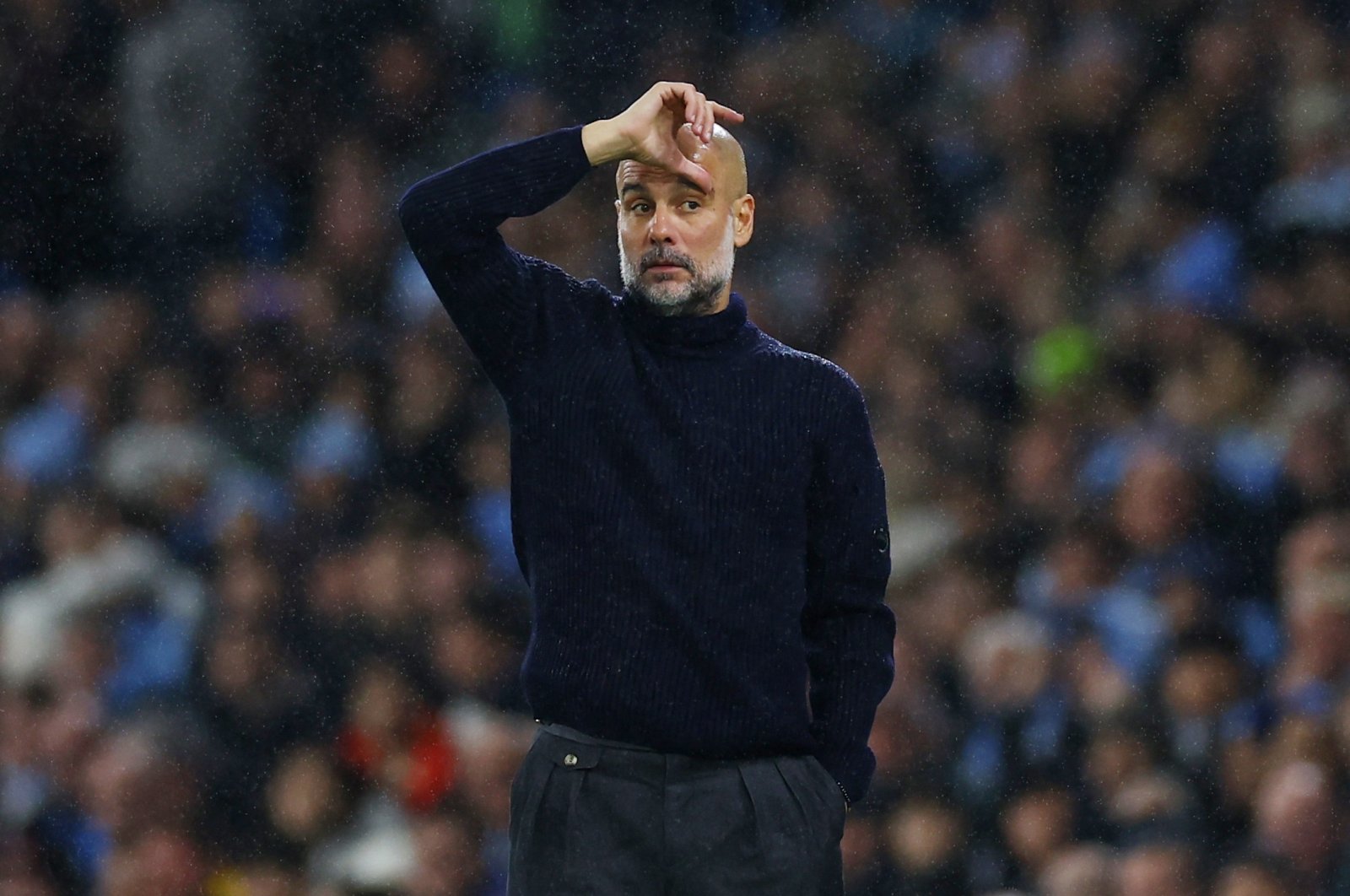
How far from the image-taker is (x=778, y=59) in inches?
138

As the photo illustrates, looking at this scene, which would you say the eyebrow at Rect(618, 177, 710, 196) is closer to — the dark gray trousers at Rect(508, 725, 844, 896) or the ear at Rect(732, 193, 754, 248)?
the ear at Rect(732, 193, 754, 248)

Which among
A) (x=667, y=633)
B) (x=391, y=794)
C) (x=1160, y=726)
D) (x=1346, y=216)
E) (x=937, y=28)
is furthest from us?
(x=937, y=28)

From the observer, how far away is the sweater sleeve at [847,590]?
1.58 m

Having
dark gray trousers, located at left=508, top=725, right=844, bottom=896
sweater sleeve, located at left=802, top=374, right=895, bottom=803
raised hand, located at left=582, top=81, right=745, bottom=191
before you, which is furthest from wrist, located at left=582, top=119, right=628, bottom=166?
dark gray trousers, located at left=508, top=725, right=844, bottom=896

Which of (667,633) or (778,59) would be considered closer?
(667,633)

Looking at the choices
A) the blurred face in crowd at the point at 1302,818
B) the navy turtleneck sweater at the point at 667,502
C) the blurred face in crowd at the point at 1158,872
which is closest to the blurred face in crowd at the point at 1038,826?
the blurred face in crowd at the point at 1158,872

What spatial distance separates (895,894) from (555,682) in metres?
1.43

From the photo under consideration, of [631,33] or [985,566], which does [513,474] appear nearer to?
[985,566]

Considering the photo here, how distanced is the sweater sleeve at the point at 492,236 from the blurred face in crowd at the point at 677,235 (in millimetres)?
70

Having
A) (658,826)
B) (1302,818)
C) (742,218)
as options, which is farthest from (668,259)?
(1302,818)

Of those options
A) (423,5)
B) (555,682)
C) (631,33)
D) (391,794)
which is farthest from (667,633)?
(423,5)

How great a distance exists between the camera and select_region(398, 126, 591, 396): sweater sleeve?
4.91 feet

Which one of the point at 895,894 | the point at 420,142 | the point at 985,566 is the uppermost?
the point at 420,142

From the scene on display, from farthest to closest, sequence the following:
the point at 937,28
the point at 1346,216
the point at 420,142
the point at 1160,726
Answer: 1. the point at 420,142
2. the point at 937,28
3. the point at 1346,216
4. the point at 1160,726
